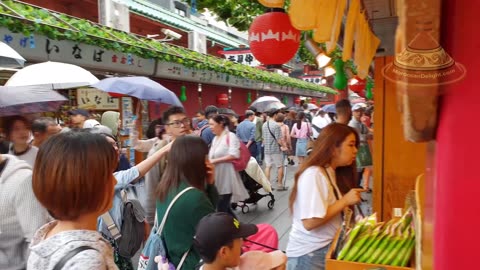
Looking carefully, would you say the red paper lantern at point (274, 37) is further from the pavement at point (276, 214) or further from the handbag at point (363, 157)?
the handbag at point (363, 157)

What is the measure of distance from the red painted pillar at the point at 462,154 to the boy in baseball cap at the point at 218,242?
47.7 inches

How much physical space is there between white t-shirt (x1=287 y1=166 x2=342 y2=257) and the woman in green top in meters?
0.57

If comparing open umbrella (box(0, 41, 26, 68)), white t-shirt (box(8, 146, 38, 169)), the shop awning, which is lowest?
white t-shirt (box(8, 146, 38, 169))

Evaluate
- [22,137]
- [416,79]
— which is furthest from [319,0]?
[22,137]

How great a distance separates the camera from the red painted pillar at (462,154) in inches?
33.0

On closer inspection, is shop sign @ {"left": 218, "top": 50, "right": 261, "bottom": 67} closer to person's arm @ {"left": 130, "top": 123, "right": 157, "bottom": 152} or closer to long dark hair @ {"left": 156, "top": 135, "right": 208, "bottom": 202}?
person's arm @ {"left": 130, "top": 123, "right": 157, "bottom": 152}

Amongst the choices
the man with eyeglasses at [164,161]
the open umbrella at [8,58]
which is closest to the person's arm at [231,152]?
the man with eyeglasses at [164,161]

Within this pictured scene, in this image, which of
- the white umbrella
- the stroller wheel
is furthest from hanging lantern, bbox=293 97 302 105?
the white umbrella

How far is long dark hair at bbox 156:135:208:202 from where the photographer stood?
2572 millimetres

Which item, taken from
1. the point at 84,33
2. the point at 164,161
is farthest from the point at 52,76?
the point at 164,161

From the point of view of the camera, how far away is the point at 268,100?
14.4 meters

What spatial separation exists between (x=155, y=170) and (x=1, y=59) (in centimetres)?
207

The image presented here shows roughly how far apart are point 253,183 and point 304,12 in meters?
5.12

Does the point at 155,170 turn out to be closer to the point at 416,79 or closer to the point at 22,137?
the point at 22,137
